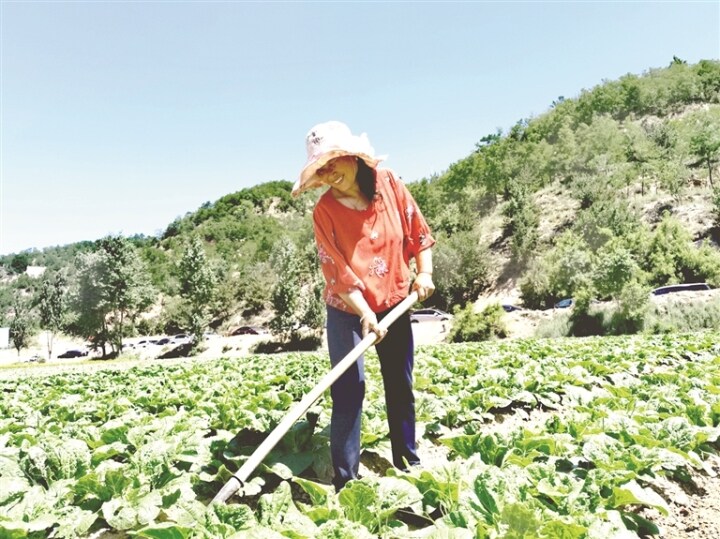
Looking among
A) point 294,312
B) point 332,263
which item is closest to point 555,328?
point 294,312

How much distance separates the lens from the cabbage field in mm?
1707

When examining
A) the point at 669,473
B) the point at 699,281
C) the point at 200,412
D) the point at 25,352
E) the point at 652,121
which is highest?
the point at 652,121

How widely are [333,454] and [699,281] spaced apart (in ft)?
98.5

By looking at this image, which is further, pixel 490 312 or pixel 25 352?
pixel 25 352

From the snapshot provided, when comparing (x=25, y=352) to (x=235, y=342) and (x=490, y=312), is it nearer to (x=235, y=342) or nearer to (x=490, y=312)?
(x=235, y=342)

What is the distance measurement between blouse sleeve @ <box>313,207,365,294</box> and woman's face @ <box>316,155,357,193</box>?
0.17 m

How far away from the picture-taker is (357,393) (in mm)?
2400

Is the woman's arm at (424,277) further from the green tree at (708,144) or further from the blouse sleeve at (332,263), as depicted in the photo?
the green tree at (708,144)

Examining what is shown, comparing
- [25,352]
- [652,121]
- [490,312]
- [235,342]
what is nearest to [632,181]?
[652,121]

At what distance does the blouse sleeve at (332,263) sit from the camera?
2.46m

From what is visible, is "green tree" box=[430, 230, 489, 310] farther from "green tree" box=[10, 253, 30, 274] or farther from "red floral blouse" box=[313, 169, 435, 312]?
"green tree" box=[10, 253, 30, 274]

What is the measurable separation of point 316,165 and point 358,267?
0.59 metres

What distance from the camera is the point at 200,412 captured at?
377 cm

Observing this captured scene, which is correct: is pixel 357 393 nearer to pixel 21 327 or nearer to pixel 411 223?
pixel 411 223
